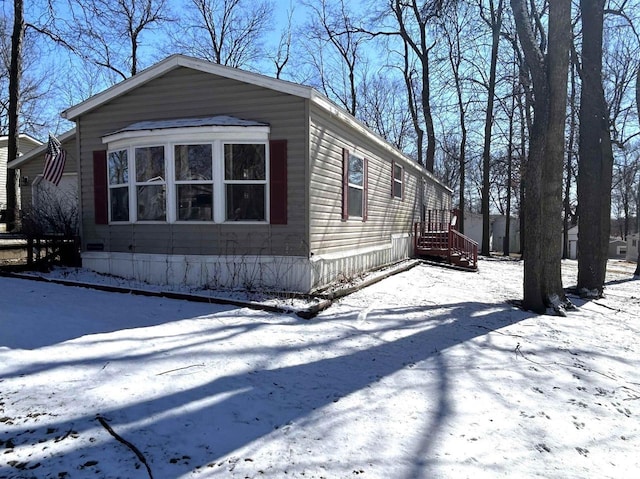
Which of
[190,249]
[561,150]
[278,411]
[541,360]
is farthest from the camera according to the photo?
[190,249]

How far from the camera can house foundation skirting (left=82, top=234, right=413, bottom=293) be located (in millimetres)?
7023

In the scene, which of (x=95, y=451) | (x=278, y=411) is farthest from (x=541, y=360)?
(x=95, y=451)

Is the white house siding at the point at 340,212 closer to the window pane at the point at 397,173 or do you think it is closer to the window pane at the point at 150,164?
the window pane at the point at 397,173

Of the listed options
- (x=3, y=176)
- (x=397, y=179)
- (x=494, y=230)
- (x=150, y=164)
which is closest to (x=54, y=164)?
(x=150, y=164)

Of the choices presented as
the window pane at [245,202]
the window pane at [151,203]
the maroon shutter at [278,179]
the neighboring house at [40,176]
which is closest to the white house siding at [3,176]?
the neighboring house at [40,176]

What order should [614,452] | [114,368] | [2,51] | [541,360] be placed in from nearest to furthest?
[614,452]
[114,368]
[541,360]
[2,51]

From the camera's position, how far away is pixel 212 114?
24.0 ft

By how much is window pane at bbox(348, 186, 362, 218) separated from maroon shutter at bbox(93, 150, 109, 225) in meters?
4.71

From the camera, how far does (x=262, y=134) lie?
6.95 meters

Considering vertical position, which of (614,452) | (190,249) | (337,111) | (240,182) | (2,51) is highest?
(2,51)

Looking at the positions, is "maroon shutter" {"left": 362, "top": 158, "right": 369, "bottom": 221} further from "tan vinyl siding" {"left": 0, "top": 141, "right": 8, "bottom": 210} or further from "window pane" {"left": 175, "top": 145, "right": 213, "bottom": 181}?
"tan vinyl siding" {"left": 0, "top": 141, "right": 8, "bottom": 210}

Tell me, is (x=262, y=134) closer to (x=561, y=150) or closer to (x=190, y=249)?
(x=190, y=249)

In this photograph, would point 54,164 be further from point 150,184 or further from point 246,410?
point 246,410

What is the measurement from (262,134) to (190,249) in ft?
7.53
